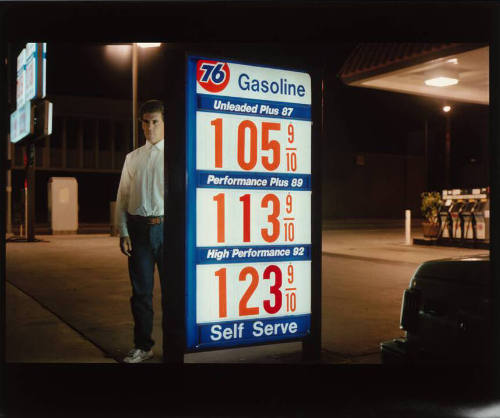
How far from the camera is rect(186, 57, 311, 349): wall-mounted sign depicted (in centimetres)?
418

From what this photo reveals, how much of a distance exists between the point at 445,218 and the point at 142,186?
13.7 m

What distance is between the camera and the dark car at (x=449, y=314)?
10.4 ft

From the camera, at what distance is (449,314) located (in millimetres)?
3295

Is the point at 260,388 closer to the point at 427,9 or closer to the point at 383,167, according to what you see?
the point at 427,9

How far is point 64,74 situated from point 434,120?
2686 cm

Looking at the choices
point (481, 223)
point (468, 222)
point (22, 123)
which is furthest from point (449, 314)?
point (22, 123)

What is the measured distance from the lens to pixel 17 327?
246 inches

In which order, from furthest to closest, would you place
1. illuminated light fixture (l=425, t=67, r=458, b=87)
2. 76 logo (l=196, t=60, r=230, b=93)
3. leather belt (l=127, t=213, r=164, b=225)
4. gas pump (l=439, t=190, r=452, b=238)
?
gas pump (l=439, t=190, r=452, b=238) < illuminated light fixture (l=425, t=67, r=458, b=87) < leather belt (l=127, t=213, r=164, b=225) < 76 logo (l=196, t=60, r=230, b=93)

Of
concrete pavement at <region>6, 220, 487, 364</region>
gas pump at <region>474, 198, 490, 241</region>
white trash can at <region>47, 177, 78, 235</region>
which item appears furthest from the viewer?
white trash can at <region>47, 177, 78, 235</region>

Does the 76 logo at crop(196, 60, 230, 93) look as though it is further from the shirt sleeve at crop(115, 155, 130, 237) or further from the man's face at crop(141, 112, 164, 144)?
the shirt sleeve at crop(115, 155, 130, 237)

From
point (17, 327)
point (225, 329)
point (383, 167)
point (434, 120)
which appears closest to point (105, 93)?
point (383, 167)

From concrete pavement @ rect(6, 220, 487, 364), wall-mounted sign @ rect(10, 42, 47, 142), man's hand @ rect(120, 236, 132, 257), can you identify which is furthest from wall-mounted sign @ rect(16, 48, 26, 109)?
man's hand @ rect(120, 236, 132, 257)

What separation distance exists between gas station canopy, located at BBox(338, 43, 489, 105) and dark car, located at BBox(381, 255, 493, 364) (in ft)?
15.8

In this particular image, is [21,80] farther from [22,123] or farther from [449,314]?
[449,314]
